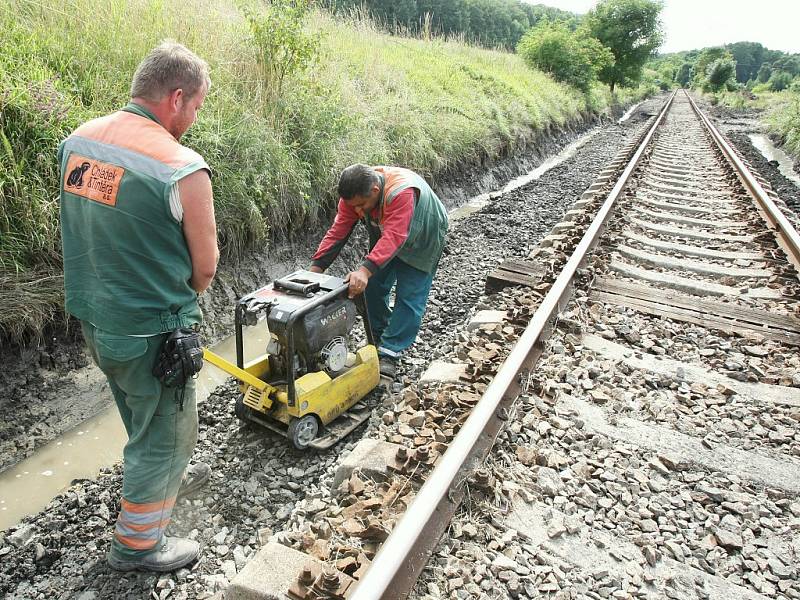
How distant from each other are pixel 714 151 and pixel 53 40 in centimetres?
1357

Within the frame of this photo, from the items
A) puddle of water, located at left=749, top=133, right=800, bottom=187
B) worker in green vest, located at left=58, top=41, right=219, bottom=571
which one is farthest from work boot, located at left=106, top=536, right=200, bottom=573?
puddle of water, located at left=749, top=133, right=800, bottom=187

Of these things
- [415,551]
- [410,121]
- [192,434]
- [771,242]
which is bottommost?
[192,434]

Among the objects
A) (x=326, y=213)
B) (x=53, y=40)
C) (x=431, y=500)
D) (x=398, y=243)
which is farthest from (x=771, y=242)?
(x=53, y=40)

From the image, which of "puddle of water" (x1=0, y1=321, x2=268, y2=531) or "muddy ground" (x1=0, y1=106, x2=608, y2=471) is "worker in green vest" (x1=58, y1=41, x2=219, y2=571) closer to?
"puddle of water" (x1=0, y1=321, x2=268, y2=531)

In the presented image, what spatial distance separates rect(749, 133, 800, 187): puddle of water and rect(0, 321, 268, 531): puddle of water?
13.2 m

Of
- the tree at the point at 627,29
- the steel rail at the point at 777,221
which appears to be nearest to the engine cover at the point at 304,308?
the steel rail at the point at 777,221

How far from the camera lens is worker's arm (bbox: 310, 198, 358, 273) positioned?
4.00 m

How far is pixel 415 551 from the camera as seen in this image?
72.6 inches

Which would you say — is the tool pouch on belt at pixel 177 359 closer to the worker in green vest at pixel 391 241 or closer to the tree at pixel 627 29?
the worker in green vest at pixel 391 241

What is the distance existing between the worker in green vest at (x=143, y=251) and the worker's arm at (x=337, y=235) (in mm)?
1661

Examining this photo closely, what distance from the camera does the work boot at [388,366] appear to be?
13.2ft

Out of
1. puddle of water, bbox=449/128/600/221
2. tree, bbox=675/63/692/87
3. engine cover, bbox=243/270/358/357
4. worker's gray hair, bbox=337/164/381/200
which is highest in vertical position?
tree, bbox=675/63/692/87

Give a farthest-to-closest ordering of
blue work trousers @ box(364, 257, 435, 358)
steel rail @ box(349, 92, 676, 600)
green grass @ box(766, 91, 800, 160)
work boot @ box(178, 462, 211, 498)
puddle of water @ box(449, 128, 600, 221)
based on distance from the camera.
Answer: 1. green grass @ box(766, 91, 800, 160)
2. puddle of water @ box(449, 128, 600, 221)
3. blue work trousers @ box(364, 257, 435, 358)
4. work boot @ box(178, 462, 211, 498)
5. steel rail @ box(349, 92, 676, 600)

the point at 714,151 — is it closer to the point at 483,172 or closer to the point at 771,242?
the point at 483,172
